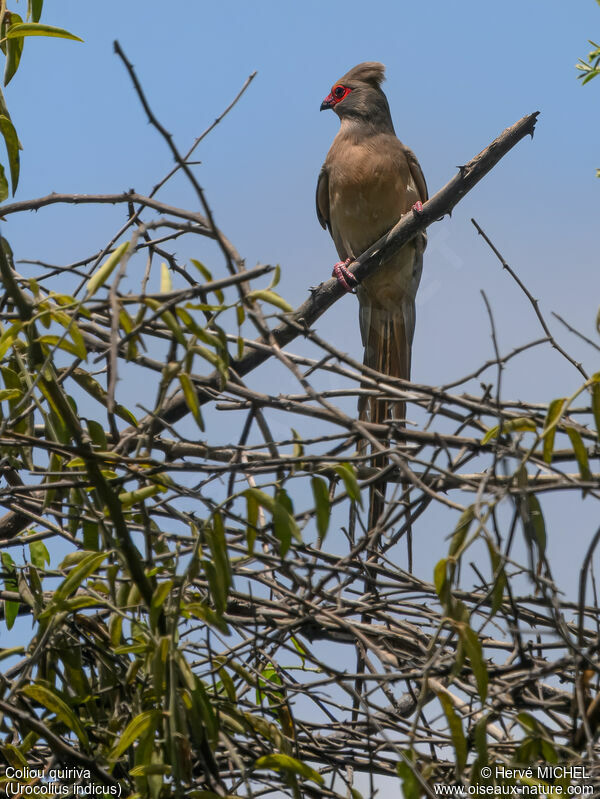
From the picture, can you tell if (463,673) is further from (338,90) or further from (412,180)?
(338,90)

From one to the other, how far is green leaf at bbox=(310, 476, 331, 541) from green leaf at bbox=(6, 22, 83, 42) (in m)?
1.10

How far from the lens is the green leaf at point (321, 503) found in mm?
1578

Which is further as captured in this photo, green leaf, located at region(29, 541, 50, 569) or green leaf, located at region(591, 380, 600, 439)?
green leaf, located at region(29, 541, 50, 569)

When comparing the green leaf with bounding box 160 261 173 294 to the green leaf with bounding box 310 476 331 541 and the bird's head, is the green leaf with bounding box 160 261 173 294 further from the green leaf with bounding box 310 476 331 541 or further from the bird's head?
the bird's head

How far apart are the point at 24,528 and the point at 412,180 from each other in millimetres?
3438

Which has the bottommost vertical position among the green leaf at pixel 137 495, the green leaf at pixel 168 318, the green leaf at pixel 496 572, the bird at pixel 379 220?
the green leaf at pixel 496 572

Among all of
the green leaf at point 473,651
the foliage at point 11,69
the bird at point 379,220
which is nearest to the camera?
the green leaf at point 473,651

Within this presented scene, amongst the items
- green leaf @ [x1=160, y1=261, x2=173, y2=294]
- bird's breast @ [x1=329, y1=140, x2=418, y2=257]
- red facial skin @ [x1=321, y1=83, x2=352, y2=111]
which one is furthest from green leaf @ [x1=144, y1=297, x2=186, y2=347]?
red facial skin @ [x1=321, y1=83, x2=352, y2=111]

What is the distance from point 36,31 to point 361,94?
4087 mm

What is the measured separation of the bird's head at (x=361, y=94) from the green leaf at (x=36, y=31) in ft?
12.9

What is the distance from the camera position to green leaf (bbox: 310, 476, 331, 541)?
5.18ft

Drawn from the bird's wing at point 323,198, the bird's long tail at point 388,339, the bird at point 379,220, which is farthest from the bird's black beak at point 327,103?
the bird's long tail at point 388,339

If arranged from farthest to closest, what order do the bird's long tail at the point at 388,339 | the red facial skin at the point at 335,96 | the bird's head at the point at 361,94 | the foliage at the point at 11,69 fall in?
the red facial skin at the point at 335,96 → the bird's head at the point at 361,94 → the bird's long tail at the point at 388,339 → the foliage at the point at 11,69

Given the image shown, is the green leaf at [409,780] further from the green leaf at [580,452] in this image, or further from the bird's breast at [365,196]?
the bird's breast at [365,196]
